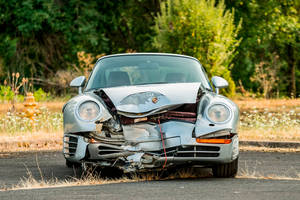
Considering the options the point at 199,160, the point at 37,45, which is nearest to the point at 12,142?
the point at 199,160

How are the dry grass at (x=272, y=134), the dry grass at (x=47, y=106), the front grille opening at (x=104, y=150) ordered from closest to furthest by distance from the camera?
1. the front grille opening at (x=104, y=150)
2. the dry grass at (x=272, y=134)
3. the dry grass at (x=47, y=106)

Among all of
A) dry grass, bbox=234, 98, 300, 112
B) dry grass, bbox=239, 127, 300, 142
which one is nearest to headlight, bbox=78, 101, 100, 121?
dry grass, bbox=239, 127, 300, 142

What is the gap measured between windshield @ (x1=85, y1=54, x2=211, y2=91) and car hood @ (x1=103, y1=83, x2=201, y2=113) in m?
0.74

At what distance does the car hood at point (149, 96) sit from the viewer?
6227 mm

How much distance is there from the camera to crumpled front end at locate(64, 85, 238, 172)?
239 inches

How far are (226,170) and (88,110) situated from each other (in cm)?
178

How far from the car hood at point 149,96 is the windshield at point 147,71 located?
74 centimetres

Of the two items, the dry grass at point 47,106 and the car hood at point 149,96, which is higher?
the car hood at point 149,96

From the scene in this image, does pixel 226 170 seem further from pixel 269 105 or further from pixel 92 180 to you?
pixel 269 105

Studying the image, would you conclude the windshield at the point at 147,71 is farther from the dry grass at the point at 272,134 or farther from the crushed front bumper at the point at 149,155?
the dry grass at the point at 272,134

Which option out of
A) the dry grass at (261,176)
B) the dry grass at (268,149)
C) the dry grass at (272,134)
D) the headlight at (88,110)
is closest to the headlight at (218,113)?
the dry grass at (261,176)

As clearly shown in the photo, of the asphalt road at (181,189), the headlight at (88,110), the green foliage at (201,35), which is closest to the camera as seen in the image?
the asphalt road at (181,189)

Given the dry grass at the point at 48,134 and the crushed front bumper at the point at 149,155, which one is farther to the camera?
the dry grass at the point at 48,134

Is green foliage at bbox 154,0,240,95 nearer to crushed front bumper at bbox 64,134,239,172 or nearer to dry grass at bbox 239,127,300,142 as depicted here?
dry grass at bbox 239,127,300,142
